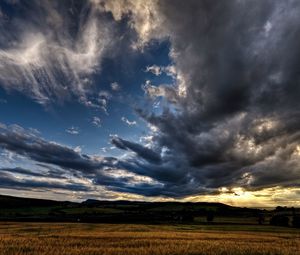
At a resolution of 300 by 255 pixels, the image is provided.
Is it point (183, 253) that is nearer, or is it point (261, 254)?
point (183, 253)

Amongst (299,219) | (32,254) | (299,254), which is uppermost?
(299,219)

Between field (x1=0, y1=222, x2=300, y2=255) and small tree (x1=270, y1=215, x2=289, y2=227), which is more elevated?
small tree (x1=270, y1=215, x2=289, y2=227)

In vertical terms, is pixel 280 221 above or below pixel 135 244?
above

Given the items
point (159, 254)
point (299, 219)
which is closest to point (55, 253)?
point (159, 254)

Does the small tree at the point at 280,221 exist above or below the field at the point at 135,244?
above

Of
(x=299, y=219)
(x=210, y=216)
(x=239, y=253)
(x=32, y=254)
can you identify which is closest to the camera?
(x=32, y=254)

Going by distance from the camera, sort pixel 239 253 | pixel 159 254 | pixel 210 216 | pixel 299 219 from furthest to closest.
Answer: pixel 210 216 < pixel 299 219 < pixel 239 253 < pixel 159 254

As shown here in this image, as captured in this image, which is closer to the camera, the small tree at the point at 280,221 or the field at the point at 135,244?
the field at the point at 135,244

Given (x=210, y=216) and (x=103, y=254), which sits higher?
(x=210, y=216)

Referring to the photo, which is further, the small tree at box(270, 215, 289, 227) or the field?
the small tree at box(270, 215, 289, 227)

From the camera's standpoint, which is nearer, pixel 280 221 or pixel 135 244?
pixel 135 244

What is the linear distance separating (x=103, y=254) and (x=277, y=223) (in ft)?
340

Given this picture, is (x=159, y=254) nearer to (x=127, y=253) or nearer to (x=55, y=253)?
(x=127, y=253)

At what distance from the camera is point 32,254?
2325 cm
